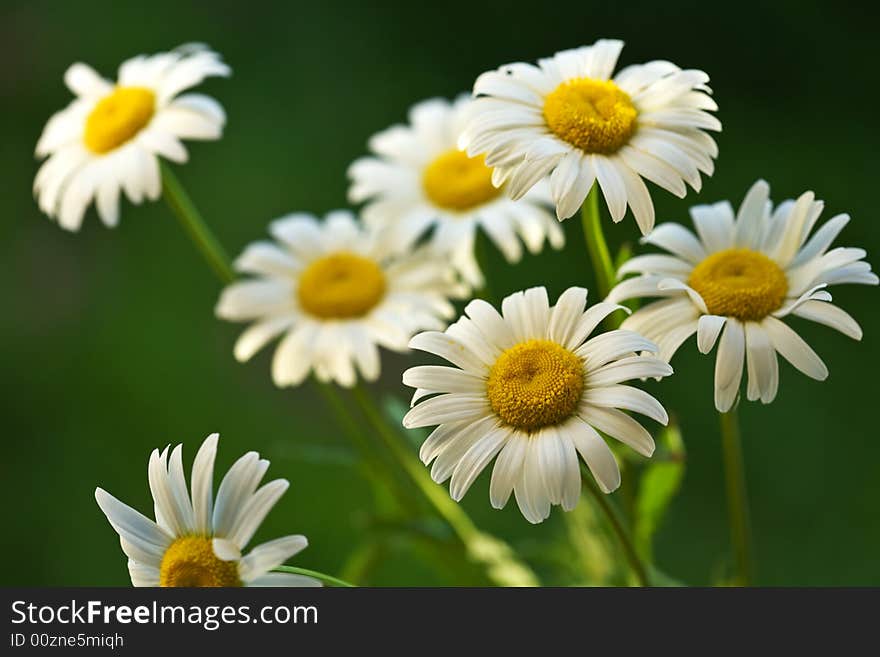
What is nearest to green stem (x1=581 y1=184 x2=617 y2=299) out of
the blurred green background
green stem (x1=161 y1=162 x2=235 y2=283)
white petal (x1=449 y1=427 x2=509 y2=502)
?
white petal (x1=449 y1=427 x2=509 y2=502)

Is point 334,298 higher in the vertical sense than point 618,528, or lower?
higher

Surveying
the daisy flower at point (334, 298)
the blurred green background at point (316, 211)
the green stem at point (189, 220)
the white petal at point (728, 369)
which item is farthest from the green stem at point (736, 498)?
the blurred green background at point (316, 211)

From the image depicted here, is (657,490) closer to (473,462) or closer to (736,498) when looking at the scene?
(736,498)

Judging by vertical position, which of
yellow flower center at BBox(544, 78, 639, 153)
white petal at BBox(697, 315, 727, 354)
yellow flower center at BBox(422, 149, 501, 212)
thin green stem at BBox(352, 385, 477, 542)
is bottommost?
white petal at BBox(697, 315, 727, 354)

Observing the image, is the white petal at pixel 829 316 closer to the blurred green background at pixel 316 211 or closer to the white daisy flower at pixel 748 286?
the white daisy flower at pixel 748 286

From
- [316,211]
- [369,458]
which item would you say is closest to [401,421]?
[369,458]

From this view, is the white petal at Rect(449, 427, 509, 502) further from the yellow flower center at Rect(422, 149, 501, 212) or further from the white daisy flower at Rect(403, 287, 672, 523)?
the yellow flower center at Rect(422, 149, 501, 212)
